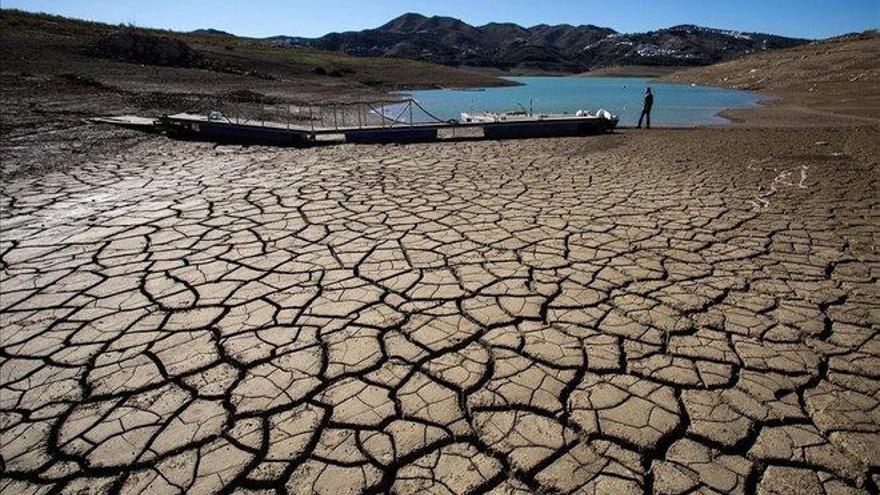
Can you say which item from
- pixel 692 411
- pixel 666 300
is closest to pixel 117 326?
pixel 692 411

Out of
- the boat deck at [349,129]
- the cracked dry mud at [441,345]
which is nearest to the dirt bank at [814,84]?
the boat deck at [349,129]

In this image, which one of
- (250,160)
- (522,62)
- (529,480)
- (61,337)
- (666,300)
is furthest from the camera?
(522,62)

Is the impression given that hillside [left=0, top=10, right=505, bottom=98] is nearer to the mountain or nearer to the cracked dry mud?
the cracked dry mud

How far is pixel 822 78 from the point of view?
27.8 meters

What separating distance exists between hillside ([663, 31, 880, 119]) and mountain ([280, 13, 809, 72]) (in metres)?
56.0

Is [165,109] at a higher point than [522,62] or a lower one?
lower

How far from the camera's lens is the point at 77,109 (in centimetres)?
1328

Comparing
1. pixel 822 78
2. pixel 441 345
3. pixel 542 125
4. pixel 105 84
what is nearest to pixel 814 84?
pixel 822 78

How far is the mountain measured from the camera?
98.1m

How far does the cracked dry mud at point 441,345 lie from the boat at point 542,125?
6.13m

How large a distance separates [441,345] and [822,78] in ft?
114

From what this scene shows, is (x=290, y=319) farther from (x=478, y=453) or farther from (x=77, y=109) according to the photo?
(x=77, y=109)

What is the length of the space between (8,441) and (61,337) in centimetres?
97

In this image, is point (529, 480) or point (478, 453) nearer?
point (529, 480)
